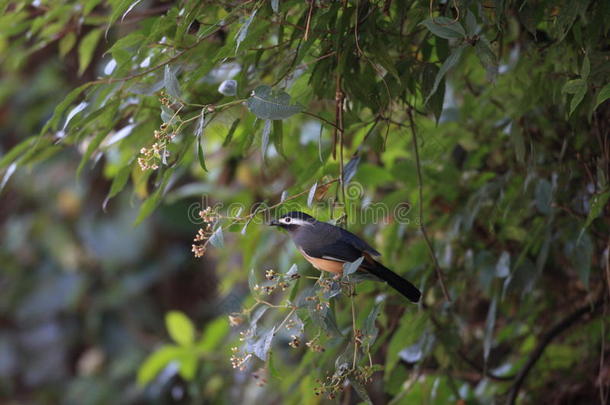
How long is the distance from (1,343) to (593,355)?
4848 mm

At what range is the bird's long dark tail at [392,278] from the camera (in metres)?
1.70

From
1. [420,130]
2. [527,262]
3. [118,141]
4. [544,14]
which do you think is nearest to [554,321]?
[527,262]

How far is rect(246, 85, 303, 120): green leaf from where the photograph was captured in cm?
151

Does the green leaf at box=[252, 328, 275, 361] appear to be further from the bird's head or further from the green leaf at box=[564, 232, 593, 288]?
the green leaf at box=[564, 232, 593, 288]

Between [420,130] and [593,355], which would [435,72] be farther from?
[593,355]

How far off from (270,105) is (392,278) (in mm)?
508

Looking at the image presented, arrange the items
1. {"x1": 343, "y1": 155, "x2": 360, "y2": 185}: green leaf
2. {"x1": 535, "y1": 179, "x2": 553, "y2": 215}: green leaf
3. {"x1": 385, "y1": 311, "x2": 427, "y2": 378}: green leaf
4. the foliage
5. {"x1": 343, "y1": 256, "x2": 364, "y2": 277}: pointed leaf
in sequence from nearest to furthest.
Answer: {"x1": 343, "y1": 256, "x2": 364, "y2": 277}: pointed leaf → the foliage → {"x1": 343, "y1": 155, "x2": 360, "y2": 185}: green leaf → {"x1": 535, "y1": 179, "x2": 553, "y2": 215}: green leaf → {"x1": 385, "y1": 311, "x2": 427, "y2": 378}: green leaf

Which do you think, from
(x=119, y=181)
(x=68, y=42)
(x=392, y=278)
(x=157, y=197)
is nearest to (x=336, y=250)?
(x=392, y=278)

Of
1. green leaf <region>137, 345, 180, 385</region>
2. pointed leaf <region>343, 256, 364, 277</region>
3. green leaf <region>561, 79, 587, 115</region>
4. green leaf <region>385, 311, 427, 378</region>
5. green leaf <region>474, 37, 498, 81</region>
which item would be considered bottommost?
green leaf <region>137, 345, 180, 385</region>

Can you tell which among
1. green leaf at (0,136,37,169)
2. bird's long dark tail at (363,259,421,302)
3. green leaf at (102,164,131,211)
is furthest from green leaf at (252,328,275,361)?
green leaf at (0,136,37,169)

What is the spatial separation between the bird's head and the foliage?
0.10 feet

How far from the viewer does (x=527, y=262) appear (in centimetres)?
221

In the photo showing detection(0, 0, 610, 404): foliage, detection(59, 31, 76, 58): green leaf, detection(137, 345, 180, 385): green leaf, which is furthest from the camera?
detection(137, 345, 180, 385): green leaf

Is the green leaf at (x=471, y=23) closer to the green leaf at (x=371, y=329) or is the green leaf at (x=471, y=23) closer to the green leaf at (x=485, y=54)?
the green leaf at (x=485, y=54)
